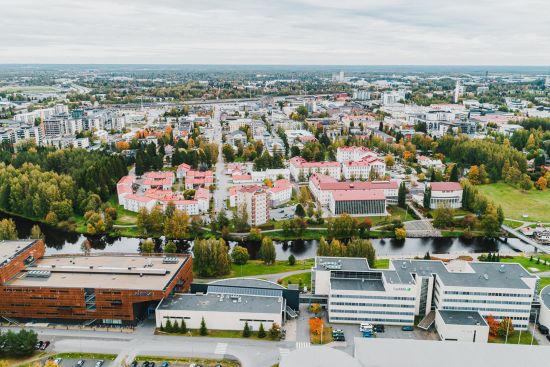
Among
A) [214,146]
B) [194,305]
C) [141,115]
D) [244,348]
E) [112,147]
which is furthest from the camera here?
[141,115]

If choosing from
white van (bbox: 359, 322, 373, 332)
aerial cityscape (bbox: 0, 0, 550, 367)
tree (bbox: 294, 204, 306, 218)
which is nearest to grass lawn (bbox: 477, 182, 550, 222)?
aerial cityscape (bbox: 0, 0, 550, 367)

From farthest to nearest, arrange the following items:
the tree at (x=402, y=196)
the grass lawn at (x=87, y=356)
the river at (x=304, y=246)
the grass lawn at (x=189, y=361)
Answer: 1. the tree at (x=402, y=196)
2. the river at (x=304, y=246)
3. the grass lawn at (x=87, y=356)
4. the grass lawn at (x=189, y=361)

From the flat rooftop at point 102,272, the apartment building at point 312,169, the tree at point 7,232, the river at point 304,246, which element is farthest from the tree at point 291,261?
the apartment building at point 312,169

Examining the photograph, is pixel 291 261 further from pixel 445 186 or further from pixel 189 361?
pixel 445 186

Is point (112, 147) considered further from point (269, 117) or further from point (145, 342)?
point (145, 342)

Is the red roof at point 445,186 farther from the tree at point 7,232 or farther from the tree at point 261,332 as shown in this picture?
the tree at point 7,232

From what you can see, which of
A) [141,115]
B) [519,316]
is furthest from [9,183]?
[141,115]

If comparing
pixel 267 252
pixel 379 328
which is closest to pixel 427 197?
pixel 267 252
